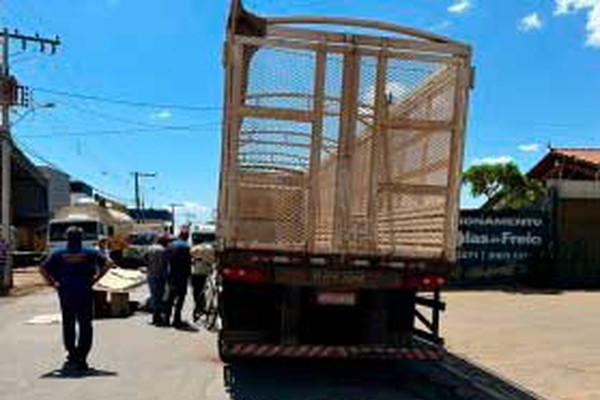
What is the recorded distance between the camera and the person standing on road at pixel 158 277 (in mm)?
17641

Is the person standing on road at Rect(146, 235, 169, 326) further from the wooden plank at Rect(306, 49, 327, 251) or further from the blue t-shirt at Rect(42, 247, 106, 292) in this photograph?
the wooden plank at Rect(306, 49, 327, 251)

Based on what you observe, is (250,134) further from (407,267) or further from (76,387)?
(76,387)

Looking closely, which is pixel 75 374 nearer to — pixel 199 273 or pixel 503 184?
pixel 199 273

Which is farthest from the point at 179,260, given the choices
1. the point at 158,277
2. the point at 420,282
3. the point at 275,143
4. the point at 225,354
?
the point at 420,282

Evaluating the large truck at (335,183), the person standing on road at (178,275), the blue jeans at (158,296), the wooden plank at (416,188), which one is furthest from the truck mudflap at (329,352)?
the blue jeans at (158,296)

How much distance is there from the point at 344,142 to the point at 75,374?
153 inches

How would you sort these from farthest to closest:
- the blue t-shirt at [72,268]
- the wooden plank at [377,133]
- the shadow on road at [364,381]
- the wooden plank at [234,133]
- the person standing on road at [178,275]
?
1. the person standing on road at [178,275]
2. the blue t-shirt at [72,268]
3. the wooden plank at [377,133]
4. the wooden plank at [234,133]
5. the shadow on road at [364,381]

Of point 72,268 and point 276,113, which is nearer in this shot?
point 276,113

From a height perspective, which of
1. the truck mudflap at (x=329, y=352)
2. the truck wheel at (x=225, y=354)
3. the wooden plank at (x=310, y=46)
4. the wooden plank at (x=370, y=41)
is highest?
the wooden plank at (x=370, y=41)

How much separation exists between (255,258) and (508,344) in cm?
575

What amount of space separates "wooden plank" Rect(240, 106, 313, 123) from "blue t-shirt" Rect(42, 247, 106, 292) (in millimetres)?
2726

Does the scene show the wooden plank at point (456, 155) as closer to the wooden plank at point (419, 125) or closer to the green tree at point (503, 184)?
the wooden plank at point (419, 125)

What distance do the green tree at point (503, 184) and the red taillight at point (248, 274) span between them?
30645 mm

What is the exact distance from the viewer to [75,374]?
1137 cm
